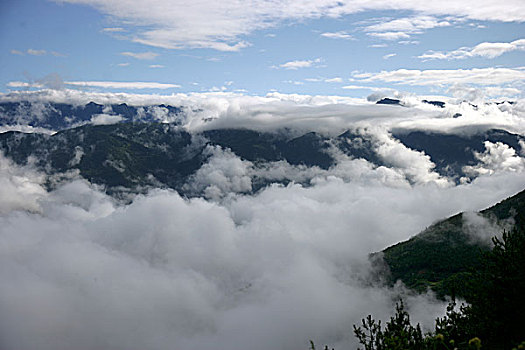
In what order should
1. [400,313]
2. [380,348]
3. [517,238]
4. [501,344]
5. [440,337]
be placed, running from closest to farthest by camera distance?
[440,337] → [501,344] → [380,348] → [517,238] → [400,313]

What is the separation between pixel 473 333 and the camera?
45.7 metres

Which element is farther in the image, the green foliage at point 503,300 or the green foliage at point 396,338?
the green foliage at point 503,300

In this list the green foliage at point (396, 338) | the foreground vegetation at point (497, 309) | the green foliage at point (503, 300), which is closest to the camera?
the green foliage at point (396, 338)

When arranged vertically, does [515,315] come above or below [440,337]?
below

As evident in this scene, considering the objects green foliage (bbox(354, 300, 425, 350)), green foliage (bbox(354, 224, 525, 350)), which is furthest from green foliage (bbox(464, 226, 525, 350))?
green foliage (bbox(354, 300, 425, 350))

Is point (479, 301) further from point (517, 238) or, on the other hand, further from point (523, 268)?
point (517, 238)

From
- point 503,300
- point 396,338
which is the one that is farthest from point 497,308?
point 396,338

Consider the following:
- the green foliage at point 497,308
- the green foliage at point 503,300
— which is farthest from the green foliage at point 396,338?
the green foliage at point 503,300

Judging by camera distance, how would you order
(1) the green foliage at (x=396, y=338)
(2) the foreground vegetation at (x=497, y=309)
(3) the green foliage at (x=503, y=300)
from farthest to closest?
(3) the green foliage at (x=503, y=300), (2) the foreground vegetation at (x=497, y=309), (1) the green foliage at (x=396, y=338)

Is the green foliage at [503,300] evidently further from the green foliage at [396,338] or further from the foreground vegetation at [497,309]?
the green foliage at [396,338]

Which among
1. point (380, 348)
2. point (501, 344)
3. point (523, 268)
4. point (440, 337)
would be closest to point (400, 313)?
point (380, 348)

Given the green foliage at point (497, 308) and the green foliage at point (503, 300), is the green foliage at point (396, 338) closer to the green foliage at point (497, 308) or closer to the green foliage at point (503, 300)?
the green foliage at point (497, 308)

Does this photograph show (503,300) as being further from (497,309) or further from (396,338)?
(396,338)

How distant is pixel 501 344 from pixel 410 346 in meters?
9.16
